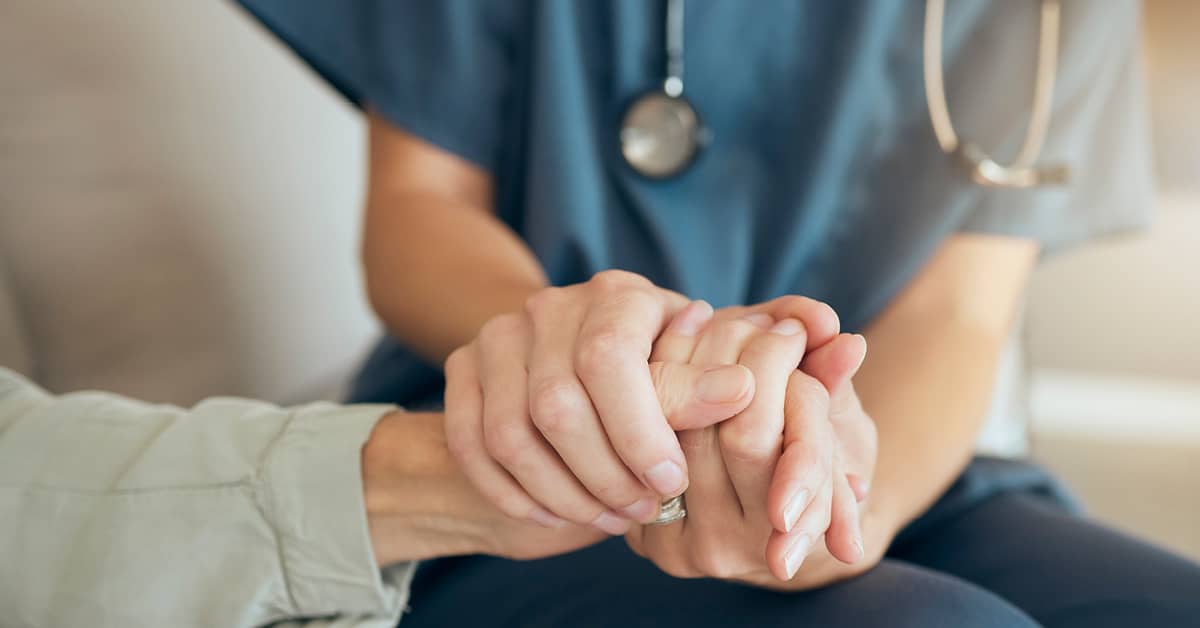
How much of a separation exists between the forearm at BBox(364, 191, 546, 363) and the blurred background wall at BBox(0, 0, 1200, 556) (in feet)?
0.54

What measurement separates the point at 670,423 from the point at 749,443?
0.03m

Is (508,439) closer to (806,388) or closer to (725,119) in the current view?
(806,388)

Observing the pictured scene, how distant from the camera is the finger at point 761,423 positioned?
13.0 inches

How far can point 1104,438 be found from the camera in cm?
125

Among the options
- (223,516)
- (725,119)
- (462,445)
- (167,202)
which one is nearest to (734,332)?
(462,445)

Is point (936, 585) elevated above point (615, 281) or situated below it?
below

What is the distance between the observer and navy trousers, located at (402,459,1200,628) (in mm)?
429

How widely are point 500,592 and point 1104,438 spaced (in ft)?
3.34

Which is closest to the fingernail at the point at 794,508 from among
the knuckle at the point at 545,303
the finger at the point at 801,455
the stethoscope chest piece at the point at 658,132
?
the finger at the point at 801,455

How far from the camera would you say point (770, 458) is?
0.33m

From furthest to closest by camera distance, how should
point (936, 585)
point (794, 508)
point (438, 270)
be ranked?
point (438, 270), point (936, 585), point (794, 508)

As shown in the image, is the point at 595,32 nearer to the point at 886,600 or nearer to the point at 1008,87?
the point at 1008,87

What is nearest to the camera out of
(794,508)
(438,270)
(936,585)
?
(794,508)

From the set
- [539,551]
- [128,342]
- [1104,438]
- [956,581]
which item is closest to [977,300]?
[956,581]
